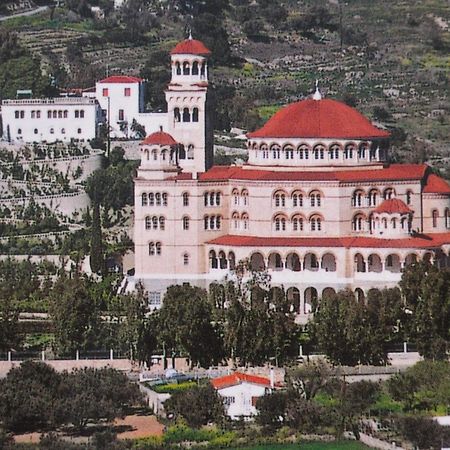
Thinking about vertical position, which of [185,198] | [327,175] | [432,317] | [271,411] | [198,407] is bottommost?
[271,411]

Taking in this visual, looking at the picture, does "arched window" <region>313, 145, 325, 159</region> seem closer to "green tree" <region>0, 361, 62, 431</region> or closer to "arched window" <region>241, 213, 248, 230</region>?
"arched window" <region>241, 213, 248, 230</region>

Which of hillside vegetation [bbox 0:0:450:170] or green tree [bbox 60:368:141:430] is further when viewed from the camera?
hillside vegetation [bbox 0:0:450:170]

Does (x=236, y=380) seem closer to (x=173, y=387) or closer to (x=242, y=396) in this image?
(x=242, y=396)

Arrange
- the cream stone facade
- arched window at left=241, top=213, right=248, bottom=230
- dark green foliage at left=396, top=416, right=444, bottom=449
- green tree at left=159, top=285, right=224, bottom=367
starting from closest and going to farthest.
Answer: dark green foliage at left=396, top=416, right=444, bottom=449 < green tree at left=159, top=285, right=224, bottom=367 < the cream stone facade < arched window at left=241, top=213, right=248, bottom=230

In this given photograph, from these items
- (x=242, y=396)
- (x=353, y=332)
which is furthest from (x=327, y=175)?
(x=242, y=396)

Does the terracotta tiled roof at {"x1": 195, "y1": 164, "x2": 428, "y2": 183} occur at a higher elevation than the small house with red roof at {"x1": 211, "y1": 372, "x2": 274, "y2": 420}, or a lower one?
higher

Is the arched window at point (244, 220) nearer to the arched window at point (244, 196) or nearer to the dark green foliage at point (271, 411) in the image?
the arched window at point (244, 196)

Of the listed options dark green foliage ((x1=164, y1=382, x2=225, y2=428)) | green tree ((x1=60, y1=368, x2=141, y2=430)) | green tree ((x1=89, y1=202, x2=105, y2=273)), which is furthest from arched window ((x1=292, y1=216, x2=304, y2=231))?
dark green foliage ((x1=164, y1=382, x2=225, y2=428))
